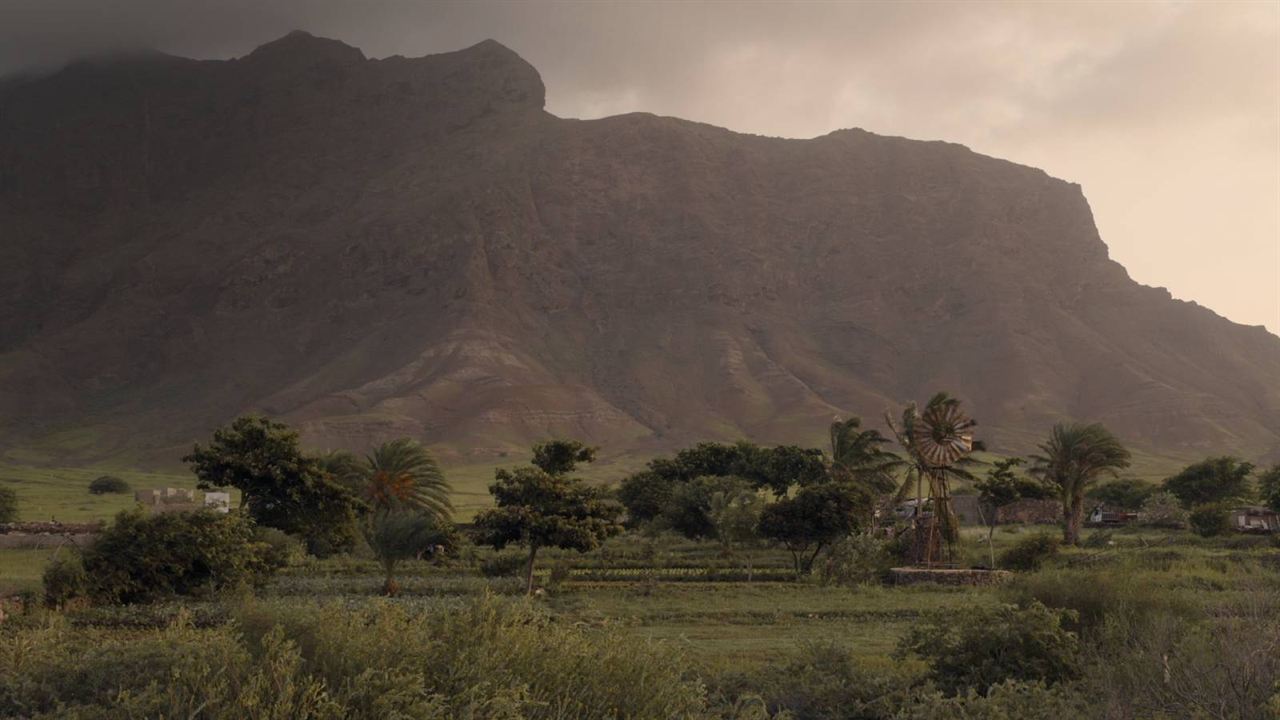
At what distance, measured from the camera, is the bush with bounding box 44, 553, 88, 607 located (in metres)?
29.2

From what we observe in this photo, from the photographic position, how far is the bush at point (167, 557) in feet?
103

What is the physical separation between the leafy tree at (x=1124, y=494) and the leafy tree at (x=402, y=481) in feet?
187

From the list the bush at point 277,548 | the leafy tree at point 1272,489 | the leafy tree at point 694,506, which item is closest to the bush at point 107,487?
the bush at point 277,548

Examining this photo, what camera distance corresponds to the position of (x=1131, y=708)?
43.3 feet

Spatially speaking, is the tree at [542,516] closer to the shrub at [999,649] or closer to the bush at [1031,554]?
the bush at [1031,554]

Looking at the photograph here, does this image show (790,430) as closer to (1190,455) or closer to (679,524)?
(1190,455)

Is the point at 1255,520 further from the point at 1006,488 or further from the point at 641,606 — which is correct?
the point at 641,606

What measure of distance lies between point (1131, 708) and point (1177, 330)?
680 feet

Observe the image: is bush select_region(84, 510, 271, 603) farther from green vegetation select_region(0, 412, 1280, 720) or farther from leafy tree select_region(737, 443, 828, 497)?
leafy tree select_region(737, 443, 828, 497)

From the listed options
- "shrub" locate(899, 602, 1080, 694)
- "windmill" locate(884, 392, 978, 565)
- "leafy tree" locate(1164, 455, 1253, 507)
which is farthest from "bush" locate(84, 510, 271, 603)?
"leafy tree" locate(1164, 455, 1253, 507)

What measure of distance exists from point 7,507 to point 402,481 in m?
26.4

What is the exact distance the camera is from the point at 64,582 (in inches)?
1166

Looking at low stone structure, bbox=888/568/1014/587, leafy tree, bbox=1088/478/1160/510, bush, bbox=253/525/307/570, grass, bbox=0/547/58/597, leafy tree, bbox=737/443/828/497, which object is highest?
leafy tree, bbox=737/443/828/497

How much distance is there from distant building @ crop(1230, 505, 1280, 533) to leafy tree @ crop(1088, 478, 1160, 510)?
1794 cm
